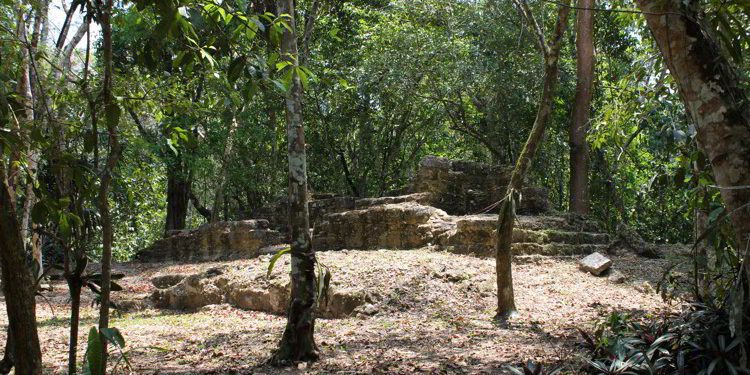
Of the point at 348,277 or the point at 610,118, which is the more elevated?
the point at 610,118

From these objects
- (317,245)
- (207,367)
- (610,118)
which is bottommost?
(207,367)

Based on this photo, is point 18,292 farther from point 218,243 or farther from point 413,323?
point 218,243

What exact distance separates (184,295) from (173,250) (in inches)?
254

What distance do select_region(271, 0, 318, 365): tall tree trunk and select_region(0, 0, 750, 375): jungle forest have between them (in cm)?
2

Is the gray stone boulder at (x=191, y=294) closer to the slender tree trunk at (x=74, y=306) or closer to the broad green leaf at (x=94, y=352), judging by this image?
the slender tree trunk at (x=74, y=306)

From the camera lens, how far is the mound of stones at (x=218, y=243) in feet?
47.0

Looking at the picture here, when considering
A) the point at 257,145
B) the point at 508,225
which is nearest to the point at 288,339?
the point at 508,225

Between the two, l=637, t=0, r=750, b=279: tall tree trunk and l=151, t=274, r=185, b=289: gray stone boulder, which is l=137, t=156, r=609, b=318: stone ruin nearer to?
l=151, t=274, r=185, b=289: gray stone boulder

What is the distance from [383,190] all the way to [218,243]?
640 cm

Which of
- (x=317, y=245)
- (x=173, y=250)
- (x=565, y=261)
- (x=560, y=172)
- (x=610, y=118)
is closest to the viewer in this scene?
(x=610, y=118)

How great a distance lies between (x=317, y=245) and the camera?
1345cm

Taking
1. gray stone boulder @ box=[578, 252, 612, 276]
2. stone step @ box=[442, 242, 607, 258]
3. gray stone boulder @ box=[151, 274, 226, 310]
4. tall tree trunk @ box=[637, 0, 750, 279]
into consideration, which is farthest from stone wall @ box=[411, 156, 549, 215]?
tall tree trunk @ box=[637, 0, 750, 279]

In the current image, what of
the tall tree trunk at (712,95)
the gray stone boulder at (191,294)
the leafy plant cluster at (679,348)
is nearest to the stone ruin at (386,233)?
the gray stone boulder at (191,294)

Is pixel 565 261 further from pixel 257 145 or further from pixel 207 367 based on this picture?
pixel 257 145
